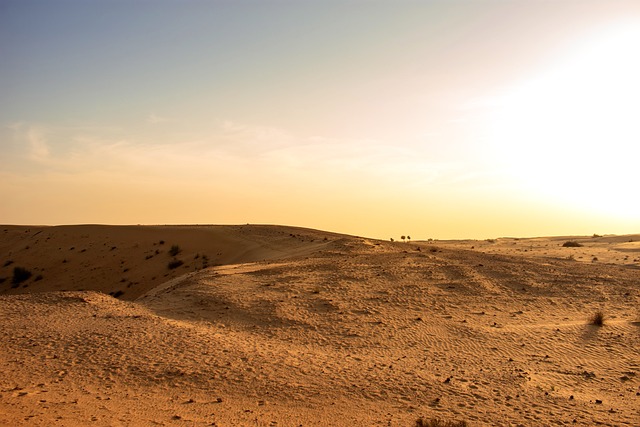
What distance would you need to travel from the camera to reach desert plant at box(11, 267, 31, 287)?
122 ft

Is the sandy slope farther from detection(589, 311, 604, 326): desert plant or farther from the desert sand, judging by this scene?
detection(589, 311, 604, 326): desert plant

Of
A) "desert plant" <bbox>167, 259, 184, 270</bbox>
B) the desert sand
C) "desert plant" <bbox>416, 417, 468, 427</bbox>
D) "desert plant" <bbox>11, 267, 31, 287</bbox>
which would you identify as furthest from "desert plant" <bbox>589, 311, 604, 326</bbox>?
"desert plant" <bbox>11, 267, 31, 287</bbox>

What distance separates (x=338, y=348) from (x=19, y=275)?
33492 mm

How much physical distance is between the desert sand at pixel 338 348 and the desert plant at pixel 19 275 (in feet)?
73.7

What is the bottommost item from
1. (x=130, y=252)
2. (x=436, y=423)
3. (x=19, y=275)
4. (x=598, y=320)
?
(x=19, y=275)

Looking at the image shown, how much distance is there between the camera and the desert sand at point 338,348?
28.0 feet

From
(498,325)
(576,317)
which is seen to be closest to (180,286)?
(498,325)

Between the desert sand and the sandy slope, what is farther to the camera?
the sandy slope

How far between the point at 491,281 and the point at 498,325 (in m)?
5.62

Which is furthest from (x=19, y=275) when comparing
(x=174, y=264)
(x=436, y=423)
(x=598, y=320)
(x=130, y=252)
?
Answer: (x=436, y=423)

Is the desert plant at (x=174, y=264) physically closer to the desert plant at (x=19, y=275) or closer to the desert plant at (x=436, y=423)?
the desert plant at (x=19, y=275)

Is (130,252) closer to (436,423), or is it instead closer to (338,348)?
(338,348)

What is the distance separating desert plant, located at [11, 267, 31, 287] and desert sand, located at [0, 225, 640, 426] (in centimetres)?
2246

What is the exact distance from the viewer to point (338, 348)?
40.3 feet
